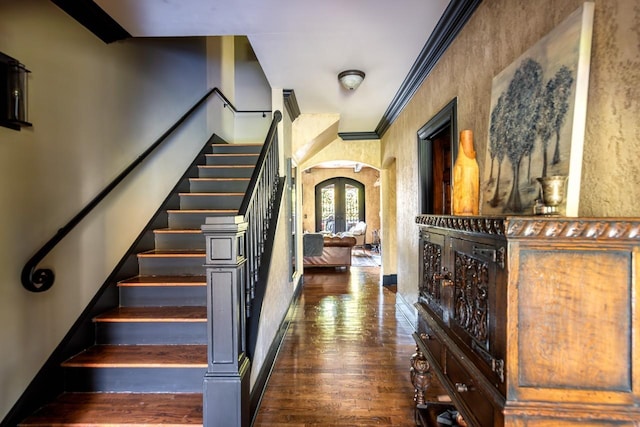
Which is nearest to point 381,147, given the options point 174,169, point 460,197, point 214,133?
point 214,133

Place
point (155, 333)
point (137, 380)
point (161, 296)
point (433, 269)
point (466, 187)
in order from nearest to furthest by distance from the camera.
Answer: point (466, 187) → point (433, 269) → point (137, 380) → point (155, 333) → point (161, 296)

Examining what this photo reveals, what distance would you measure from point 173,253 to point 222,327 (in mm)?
1434

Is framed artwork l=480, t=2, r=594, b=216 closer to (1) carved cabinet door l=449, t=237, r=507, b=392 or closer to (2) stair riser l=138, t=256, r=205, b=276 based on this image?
(1) carved cabinet door l=449, t=237, r=507, b=392

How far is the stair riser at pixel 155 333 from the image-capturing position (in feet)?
7.29

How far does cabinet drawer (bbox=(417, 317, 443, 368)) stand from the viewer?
1.50 metres

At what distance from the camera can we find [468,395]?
1138mm

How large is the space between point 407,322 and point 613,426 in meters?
3.04

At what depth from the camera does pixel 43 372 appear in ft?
6.08

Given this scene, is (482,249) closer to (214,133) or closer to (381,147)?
(214,133)

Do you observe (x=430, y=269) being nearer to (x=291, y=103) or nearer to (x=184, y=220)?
(x=184, y=220)

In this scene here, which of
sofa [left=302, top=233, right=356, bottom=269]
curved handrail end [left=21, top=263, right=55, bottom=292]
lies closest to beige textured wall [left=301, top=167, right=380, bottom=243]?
sofa [left=302, top=233, right=356, bottom=269]

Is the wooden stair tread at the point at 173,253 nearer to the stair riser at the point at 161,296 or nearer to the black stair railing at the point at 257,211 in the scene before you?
the stair riser at the point at 161,296

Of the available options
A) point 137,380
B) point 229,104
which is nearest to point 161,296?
point 137,380

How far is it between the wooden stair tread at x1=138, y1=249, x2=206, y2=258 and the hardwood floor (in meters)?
1.23
